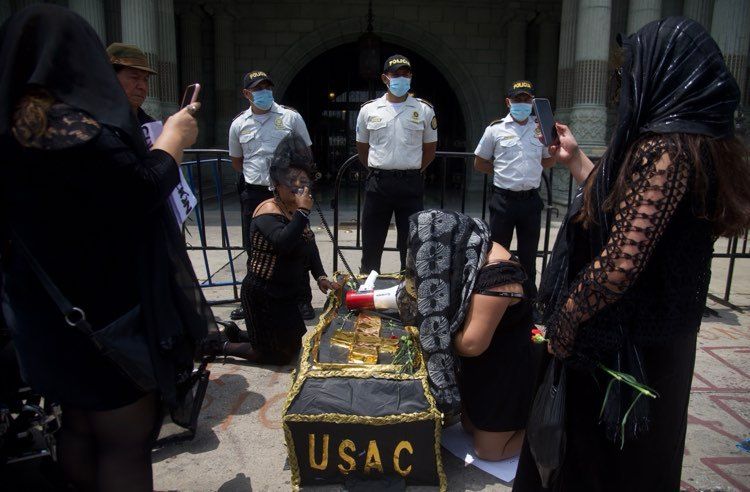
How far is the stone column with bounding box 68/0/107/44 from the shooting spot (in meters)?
10.1

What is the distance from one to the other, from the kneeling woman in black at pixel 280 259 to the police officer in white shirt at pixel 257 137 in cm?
137

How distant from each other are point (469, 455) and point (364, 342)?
76 cm

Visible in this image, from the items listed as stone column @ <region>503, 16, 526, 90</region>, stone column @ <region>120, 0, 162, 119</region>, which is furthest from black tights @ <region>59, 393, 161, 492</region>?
stone column @ <region>503, 16, 526, 90</region>

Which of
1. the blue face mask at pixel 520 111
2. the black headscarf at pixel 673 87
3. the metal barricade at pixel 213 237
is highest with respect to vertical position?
the blue face mask at pixel 520 111

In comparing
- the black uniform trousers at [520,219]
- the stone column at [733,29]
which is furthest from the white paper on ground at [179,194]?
the stone column at [733,29]

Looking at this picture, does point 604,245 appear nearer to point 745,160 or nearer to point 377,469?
point 745,160

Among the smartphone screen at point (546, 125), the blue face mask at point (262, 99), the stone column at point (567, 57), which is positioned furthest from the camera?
the stone column at point (567, 57)

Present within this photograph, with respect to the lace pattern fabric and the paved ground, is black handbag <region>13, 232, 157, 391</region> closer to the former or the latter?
the lace pattern fabric

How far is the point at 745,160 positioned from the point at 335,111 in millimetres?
15647

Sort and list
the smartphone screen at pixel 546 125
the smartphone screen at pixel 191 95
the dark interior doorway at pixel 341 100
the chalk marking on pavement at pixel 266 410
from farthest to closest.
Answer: the dark interior doorway at pixel 341 100
the chalk marking on pavement at pixel 266 410
the smartphone screen at pixel 191 95
the smartphone screen at pixel 546 125

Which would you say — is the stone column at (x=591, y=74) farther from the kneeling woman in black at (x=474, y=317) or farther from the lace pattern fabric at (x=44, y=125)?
the lace pattern fabric at (x=44, y=125)

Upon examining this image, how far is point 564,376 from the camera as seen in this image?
1.69 meters

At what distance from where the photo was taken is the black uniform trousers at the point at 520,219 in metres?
4.82

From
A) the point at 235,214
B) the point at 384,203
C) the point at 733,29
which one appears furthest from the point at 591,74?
the point at 384,203
